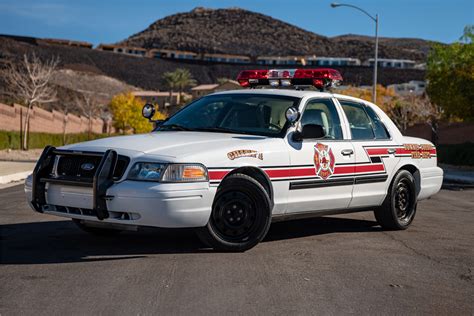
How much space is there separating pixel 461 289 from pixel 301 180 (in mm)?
2309

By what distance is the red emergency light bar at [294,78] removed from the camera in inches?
378

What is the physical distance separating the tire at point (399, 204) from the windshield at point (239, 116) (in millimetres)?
1885

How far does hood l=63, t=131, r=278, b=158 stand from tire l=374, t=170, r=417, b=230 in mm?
2330

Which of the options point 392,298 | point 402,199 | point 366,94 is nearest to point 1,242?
point 392,298

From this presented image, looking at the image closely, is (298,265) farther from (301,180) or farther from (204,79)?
(204,79)

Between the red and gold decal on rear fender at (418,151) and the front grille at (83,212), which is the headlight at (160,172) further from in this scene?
the red and gold decal on rear fender at (418,151)

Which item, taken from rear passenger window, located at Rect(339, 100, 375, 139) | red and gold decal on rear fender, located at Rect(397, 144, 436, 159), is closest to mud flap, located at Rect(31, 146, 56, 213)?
rear passenger window, located at Rect(339, 100, 375, 139)

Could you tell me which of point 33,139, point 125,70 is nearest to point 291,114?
point 33,139

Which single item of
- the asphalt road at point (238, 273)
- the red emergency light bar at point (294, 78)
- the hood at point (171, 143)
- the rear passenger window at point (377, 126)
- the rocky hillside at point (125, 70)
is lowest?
the asphalt road at point (238, 273)

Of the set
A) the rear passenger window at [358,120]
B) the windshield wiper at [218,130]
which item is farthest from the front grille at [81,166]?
the rear passenger window at [358,120]

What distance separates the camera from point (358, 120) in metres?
9.59

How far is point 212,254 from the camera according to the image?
7.58 m

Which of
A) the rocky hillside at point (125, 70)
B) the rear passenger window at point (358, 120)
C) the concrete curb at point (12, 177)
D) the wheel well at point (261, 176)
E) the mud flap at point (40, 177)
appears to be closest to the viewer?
the mud flap at point (40, 177)

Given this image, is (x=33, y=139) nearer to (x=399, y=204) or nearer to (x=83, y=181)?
(x=399, y=204)
